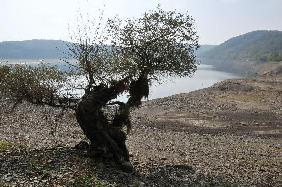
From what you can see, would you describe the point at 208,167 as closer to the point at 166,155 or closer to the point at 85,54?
the point at 166,155

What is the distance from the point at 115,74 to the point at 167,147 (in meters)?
15.3

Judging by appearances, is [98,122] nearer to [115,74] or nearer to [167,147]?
[115,74]

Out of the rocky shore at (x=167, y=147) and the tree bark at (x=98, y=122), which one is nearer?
the rocky shore at (x=167, y=147)

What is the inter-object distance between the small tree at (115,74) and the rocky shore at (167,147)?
1532mm

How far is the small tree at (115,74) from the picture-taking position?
2738 centimetres

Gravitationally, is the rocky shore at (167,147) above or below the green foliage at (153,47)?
below

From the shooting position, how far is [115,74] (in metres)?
29.7

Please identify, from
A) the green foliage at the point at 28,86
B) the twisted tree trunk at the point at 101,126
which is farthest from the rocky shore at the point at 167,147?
the green foliage at the point at 28,86

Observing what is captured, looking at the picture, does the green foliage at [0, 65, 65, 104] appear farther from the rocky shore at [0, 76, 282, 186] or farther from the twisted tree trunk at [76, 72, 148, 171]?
the twisted tree trunk at [76, 72, 148, 171]

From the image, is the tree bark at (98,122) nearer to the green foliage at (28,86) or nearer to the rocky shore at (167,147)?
the rocky shore at (167,147)

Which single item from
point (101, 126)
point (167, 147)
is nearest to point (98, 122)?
point (101, 126)

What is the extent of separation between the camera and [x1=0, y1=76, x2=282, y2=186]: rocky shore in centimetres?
2492

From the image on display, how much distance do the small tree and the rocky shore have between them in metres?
1.53

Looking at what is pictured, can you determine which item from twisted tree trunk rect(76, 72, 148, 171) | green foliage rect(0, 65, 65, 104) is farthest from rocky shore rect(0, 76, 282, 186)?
green foliage rect(0, 65, 65, 104)
